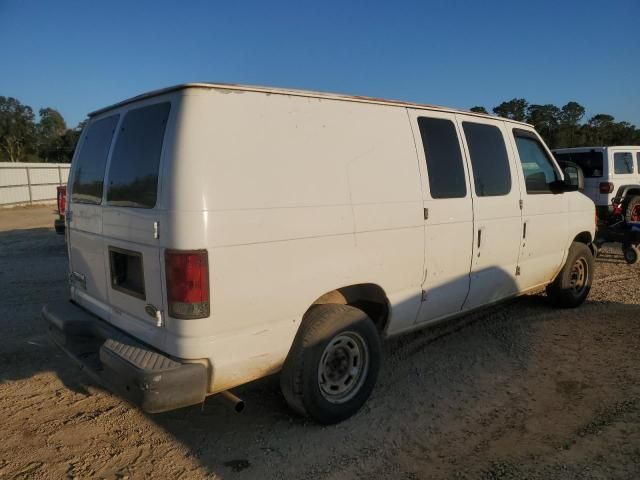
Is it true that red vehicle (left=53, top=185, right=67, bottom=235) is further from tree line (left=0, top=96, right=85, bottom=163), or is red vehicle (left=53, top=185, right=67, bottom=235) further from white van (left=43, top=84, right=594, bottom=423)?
tree line (left=0, top=96, right=85, bottom=163)

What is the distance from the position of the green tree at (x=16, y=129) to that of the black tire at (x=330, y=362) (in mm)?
57225

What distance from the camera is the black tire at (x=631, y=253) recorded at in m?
8.46

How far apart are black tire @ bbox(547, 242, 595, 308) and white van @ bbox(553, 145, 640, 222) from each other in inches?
245

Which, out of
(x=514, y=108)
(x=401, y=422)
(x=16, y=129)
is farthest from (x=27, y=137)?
(x=401, y=422)

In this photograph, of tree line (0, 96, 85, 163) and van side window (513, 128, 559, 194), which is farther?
tree line (0, 96, 85, 163)

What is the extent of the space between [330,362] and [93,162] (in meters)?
2.32

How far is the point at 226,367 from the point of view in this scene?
286cm

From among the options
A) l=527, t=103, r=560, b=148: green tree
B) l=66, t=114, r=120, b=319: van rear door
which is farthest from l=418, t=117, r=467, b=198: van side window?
l=527, t=103, r=560, b=148: green tree

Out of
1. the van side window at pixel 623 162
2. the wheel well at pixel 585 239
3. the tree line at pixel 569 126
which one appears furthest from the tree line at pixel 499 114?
the wheel well at pixel 585 239

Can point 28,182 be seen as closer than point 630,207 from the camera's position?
No

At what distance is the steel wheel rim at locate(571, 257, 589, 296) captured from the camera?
6.02 metres

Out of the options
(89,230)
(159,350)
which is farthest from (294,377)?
(89,230)

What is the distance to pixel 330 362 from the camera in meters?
3.48

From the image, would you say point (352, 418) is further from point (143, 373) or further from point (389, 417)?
point (143, 373)
